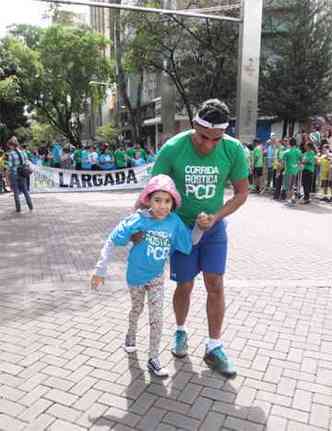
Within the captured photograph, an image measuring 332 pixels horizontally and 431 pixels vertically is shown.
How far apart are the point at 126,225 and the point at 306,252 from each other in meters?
4.52

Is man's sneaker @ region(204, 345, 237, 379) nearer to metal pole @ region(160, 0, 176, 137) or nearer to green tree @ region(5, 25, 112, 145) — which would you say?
metal pole @ region(160, 0, 176, 137)

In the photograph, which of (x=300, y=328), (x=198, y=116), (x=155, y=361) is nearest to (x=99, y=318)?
(x=155, y=361)

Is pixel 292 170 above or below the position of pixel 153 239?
below

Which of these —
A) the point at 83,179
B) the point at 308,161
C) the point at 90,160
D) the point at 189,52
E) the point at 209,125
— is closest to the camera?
the point at 209,125

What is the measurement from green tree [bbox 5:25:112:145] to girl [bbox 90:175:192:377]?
99.4ft

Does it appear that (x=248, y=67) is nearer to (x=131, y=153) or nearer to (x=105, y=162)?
(x=131, y=153)

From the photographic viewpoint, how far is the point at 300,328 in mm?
3896

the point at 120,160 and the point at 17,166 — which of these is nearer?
the point at 17,166

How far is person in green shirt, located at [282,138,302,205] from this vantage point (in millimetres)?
11703

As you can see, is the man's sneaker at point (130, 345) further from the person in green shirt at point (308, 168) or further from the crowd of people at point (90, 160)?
the crowd of people at point (90, 160)

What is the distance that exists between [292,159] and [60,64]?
2497 centimetres

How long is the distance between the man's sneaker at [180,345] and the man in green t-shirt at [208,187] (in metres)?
0.25

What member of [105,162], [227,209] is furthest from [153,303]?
[105,162]

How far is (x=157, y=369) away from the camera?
121 inches
